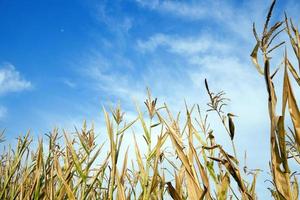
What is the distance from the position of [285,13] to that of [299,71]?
0.23 meters

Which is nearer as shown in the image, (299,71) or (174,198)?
(299,71)

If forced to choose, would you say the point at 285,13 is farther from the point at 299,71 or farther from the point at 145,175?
the point at 145,175

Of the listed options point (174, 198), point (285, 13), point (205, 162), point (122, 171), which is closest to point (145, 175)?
point (122, 171)

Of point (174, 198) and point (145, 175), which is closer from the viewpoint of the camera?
point (174, 198)

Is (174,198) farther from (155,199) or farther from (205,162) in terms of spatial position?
(155,199)

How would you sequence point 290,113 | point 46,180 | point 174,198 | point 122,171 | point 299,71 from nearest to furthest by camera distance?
point 290,113 → point 299,71 → point 174,198 → point 122,171 → point 46,180

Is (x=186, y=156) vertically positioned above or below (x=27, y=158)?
below

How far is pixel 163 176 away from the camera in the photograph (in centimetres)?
215

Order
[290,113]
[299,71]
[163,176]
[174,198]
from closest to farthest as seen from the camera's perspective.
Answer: [290,113] < [299,71] < [174,198] < [163,176]

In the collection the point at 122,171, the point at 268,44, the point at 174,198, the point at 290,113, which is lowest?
the point at 174,198

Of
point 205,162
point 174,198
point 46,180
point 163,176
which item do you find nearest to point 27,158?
point 46,180

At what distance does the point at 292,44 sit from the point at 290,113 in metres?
0.25

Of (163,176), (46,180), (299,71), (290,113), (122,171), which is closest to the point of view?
(290,113)

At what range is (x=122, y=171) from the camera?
63.0 inches
